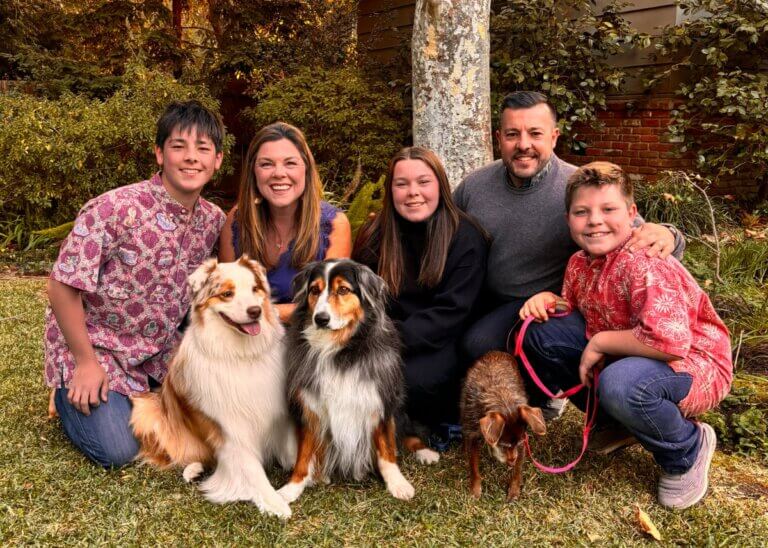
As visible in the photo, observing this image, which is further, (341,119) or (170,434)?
(341,119)

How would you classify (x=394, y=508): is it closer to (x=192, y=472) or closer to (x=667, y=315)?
(x=192, y=472)

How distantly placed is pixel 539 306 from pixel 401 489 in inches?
45.3

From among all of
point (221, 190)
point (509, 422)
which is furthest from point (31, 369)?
point (221, 190)

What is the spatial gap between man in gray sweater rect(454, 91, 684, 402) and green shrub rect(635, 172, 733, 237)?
3.95 metres

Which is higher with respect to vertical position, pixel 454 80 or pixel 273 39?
pixel 273 39

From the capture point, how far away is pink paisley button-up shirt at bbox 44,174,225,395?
126 inches

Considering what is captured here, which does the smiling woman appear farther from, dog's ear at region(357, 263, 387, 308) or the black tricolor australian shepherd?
dog's ear at region(357, 263, 387, 308)

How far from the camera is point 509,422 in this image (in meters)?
2.84

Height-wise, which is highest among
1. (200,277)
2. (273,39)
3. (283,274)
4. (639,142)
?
(273,39)

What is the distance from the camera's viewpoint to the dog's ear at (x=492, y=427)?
2754mm

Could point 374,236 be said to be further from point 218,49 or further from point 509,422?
point 218,49

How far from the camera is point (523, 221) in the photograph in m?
3.56

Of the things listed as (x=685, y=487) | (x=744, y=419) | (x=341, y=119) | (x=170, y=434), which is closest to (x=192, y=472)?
(x=170, y=434)

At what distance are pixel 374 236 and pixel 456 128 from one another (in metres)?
2.53
